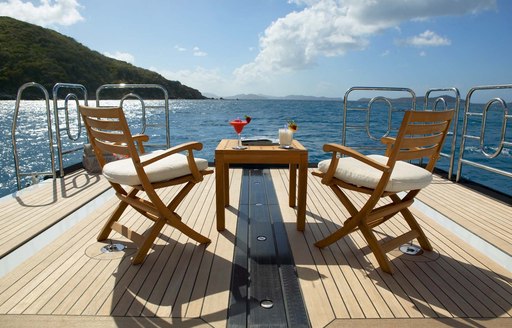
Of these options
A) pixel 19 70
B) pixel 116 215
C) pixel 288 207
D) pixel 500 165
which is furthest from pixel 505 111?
pixel 19 70

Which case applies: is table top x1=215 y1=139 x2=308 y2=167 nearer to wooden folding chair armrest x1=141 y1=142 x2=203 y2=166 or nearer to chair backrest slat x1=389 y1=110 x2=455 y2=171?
wooden folding chair armrest x1=141 y1=142 x2=203 y2=166

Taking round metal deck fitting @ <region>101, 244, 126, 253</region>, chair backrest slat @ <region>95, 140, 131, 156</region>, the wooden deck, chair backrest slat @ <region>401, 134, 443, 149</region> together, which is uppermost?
chair backrest slat @ <region>401, 134, 443, 149</region>

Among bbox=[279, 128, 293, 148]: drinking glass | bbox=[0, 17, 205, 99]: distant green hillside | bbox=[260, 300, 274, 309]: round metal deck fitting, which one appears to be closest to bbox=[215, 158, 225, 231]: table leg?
bbox=[279, 128, 293, 148]: drinking glass

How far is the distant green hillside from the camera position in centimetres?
4719

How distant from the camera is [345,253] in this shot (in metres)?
2.27

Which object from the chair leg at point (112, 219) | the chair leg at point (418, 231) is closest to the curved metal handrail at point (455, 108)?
the chair leg at point (418, 231)

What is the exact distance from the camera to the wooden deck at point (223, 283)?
158 centimetres

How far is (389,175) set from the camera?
6.34 ft

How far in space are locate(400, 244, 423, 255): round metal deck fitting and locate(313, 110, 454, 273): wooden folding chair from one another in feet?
0.17

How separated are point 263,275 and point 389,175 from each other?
0.88m

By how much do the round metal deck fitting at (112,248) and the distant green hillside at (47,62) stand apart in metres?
50.4

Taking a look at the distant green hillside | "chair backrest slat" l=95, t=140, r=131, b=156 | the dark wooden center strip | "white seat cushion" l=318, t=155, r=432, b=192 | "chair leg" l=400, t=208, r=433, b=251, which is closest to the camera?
the dark wooden center strip

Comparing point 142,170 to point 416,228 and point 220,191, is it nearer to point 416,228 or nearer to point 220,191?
point 220,191

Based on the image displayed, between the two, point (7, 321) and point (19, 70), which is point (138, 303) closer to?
point (7, 321)
